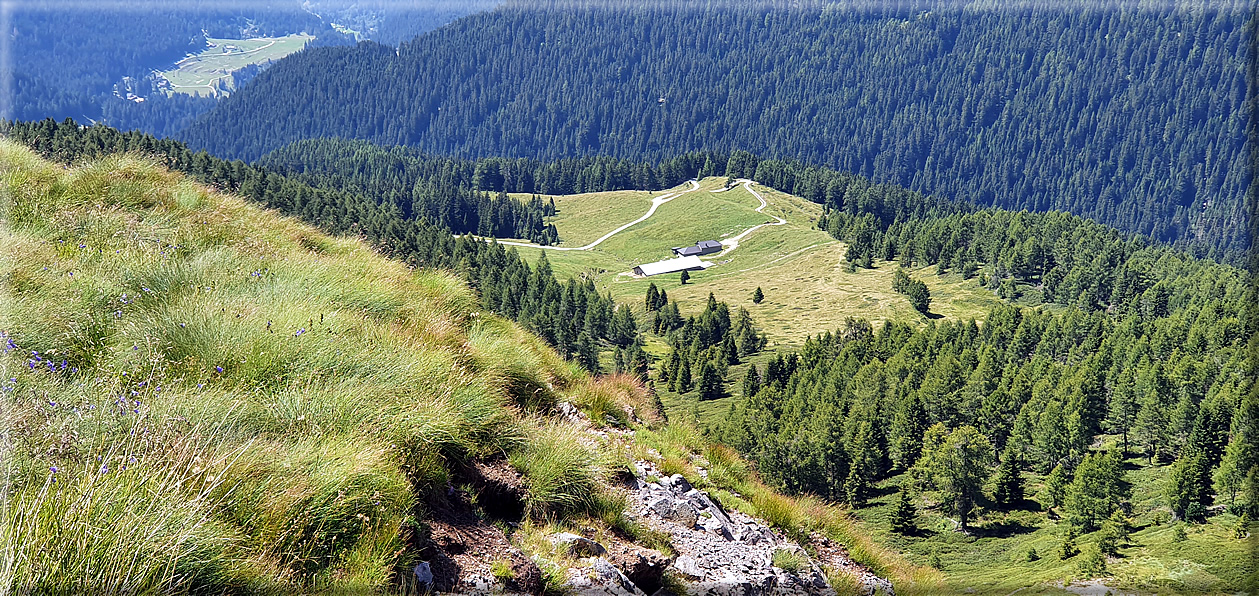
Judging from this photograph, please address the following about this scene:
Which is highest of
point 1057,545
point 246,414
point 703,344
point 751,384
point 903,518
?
point 246,414

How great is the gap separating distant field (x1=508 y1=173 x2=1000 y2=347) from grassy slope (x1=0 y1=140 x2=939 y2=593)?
120 m

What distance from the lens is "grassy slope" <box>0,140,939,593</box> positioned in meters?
3.66

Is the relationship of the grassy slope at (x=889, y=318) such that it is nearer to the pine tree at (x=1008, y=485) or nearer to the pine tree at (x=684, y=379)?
the pine tree at (x=1008, y=485)

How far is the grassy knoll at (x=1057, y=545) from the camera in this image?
45044mm

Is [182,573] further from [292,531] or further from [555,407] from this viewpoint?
[555,407]

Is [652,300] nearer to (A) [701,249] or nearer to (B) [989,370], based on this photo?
(A) [701,249]

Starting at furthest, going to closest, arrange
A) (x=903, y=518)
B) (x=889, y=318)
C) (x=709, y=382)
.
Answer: (x=889, y=318), (x=709, y=382), (x=903, y=518)

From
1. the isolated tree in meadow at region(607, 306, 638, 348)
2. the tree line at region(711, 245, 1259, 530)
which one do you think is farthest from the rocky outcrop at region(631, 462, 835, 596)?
the isolated tree in meadow at region(607, 306, 638, 348)

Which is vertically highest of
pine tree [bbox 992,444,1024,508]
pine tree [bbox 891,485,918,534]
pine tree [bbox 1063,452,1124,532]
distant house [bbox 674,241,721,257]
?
distant house [bbox 674,241,721,257]

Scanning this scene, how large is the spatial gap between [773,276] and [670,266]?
26.1 meters

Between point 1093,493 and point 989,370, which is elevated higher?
point 989,370

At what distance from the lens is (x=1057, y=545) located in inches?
2445

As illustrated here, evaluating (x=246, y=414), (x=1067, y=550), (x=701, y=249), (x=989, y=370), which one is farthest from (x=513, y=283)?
(x=246, y=414)

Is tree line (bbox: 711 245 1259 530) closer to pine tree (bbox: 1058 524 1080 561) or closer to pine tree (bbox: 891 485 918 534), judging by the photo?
pine tree (bbox: 891 485 918 534)
